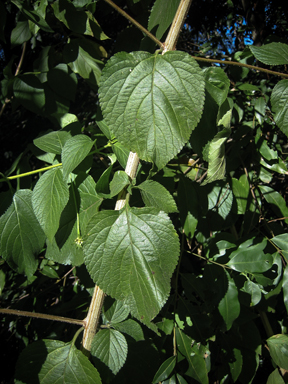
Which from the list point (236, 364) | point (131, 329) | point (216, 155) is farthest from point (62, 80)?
point (236, 364)

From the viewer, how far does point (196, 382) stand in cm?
74

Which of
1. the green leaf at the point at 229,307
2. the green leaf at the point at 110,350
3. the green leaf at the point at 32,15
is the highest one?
the green leaf at the point at 32,15

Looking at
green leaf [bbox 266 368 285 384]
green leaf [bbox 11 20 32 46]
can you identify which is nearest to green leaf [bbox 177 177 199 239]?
green leaf [bbox 266 368 285 384]

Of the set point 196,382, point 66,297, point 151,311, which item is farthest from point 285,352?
point 66,297

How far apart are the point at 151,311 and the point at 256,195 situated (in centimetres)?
63

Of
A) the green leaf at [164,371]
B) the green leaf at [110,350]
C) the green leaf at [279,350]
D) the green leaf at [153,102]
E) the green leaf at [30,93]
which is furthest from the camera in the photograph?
the green leaf at [30,93]

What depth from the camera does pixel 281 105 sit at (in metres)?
0.52

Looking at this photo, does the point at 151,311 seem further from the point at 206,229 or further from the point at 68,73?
the point at 68,73

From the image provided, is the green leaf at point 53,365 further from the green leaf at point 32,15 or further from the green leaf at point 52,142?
the green leaf at point 32,15

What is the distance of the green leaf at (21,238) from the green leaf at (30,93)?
385mm

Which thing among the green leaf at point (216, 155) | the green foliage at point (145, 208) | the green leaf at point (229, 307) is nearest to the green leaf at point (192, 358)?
the green foliage at point (145, 208)

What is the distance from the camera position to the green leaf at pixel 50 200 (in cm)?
50

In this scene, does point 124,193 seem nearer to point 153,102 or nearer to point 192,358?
point 153,102

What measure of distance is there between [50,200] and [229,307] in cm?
50
